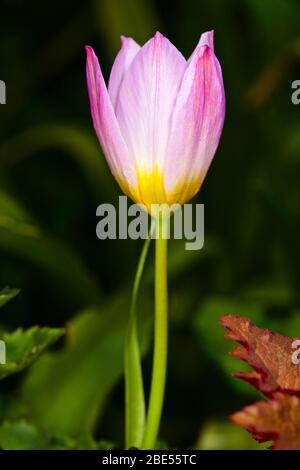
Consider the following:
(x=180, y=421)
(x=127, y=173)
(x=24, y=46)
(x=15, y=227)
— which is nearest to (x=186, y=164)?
(x=127, y=173)

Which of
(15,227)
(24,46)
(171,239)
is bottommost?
(15,227)

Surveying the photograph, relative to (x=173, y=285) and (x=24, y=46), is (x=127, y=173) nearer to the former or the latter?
(x=173, y=285)

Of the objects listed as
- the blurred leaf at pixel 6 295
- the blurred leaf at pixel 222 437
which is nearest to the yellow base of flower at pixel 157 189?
the blurred leaf at pixel 6 295

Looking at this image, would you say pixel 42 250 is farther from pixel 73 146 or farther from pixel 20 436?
A: pixel 20 436

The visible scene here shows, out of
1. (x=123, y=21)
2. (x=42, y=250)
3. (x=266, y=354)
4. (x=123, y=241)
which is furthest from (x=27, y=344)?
(x=123, y=21)

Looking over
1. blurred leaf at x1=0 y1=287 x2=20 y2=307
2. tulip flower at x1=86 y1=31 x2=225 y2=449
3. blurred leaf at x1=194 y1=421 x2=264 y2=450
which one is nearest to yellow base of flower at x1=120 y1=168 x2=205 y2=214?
tulip flower at x1=86 y1=31 x2=225 y2=449

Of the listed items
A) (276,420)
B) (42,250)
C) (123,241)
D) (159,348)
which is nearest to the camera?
(276,420)

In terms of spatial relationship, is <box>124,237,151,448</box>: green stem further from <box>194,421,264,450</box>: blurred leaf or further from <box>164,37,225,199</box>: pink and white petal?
<box>194,421,264,450</box>: blurred leaf
